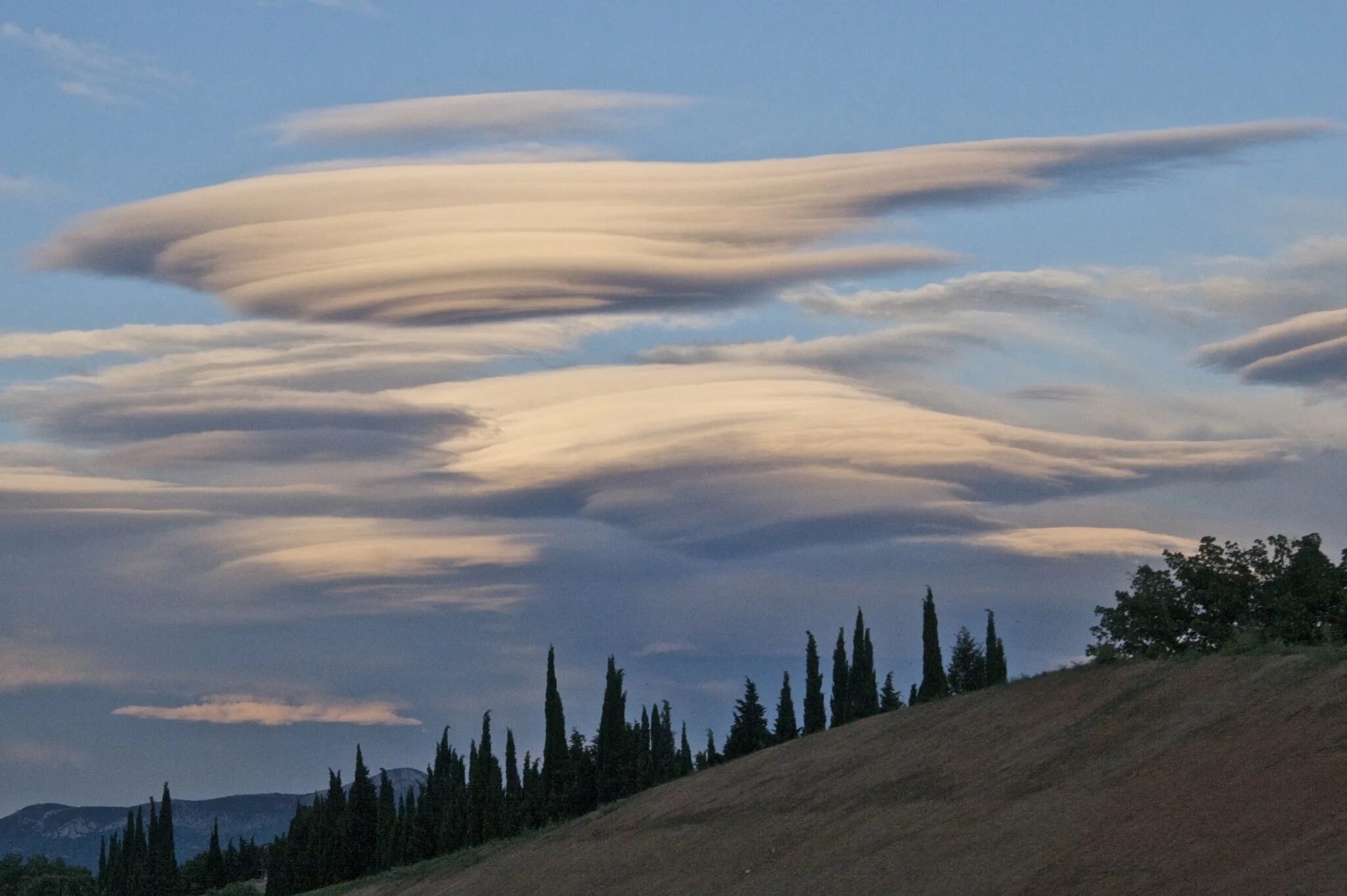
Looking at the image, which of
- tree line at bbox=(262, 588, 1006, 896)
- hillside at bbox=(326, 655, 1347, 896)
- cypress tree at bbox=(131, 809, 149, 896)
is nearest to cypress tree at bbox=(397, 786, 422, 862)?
tree line at bbox=(262, 588, 1006, 896)

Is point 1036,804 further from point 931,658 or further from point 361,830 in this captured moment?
point 361,830

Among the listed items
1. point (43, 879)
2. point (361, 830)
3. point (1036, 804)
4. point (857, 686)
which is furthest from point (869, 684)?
point (43, 879)

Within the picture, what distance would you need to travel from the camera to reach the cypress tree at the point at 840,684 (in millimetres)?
99250

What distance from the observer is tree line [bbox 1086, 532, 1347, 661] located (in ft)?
164

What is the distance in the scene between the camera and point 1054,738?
4397 cm

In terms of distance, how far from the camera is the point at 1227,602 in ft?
168

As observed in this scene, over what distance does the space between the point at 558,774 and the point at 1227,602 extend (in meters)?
53.8

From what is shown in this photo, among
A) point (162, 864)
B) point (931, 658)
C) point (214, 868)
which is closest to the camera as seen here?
point (931, 658)

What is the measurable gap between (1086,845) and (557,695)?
6989 cm

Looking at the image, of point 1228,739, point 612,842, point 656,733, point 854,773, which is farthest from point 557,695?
point 1228,739

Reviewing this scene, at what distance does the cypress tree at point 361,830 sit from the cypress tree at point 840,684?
3183 centimetres

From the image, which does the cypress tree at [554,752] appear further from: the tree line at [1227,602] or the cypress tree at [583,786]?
the tree line at [1227,602]

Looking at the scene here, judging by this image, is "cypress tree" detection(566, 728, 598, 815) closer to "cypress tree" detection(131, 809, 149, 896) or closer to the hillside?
the hillside

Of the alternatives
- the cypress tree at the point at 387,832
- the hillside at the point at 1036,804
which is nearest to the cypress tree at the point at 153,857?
the cypress tree at the point at 387,832
